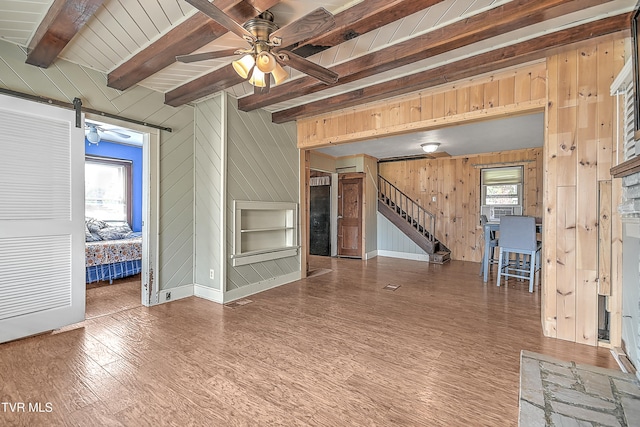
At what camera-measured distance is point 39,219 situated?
2580 millimetres

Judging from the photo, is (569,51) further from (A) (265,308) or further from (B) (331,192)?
(B) (331,192)

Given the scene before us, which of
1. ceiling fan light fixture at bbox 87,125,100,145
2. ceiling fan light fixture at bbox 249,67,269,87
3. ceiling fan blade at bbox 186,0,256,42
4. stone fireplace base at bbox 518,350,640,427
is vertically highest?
ceiling fan light fixture at bbox 87,125,100,145

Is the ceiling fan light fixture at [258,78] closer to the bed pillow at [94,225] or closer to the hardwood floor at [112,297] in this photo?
the hardwood floor at [112,297]

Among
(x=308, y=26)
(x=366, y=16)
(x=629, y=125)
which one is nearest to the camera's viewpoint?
(x=308, y=26)

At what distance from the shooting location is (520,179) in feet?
19.8

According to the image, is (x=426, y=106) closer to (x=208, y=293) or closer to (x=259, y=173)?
(x=259, y=173)

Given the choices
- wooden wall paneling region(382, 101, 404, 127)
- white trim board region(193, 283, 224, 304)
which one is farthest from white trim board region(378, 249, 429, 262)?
white trim board region(193, 283, 224, 304)

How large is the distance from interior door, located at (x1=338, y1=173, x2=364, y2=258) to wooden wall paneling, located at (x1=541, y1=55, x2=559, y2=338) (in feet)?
14.1

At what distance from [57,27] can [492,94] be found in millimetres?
3755

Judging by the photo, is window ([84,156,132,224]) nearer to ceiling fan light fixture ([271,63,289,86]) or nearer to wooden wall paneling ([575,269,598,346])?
ceiling fan light fixture ([271,63,289,86])

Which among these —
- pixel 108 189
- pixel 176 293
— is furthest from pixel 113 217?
pixel 176 293

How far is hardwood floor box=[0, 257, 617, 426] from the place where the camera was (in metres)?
1.64

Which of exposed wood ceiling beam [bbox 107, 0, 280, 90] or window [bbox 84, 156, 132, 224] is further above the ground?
exposed wood ceiling beam [bbox 107, 0, 280, 90]

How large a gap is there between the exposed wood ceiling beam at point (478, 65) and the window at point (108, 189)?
15.3 feet
